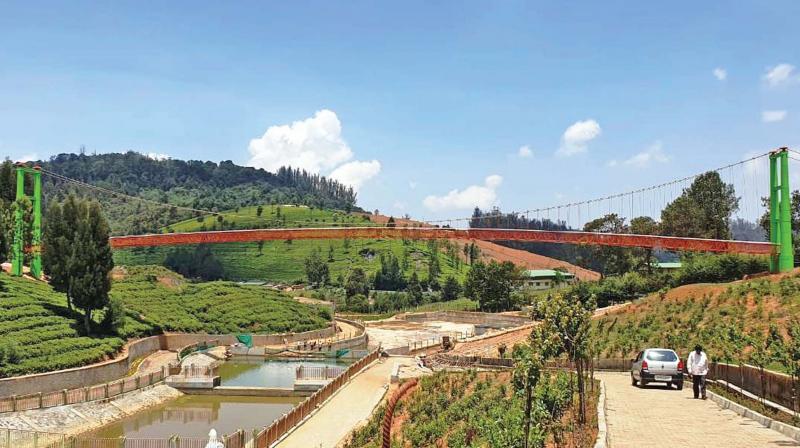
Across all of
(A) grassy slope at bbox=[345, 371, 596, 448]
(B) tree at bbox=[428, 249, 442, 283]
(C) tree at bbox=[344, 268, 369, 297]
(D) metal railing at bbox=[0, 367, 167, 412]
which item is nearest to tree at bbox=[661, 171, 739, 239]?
(C) tree at bbox=[344, 268, 369, 297]

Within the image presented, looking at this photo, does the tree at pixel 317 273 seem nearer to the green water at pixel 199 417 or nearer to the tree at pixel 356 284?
the tree at pixel 356 284

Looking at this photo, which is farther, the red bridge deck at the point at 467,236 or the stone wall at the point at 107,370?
the red bridge deck at the point at 467,236

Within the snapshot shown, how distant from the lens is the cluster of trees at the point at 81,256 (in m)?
32.8

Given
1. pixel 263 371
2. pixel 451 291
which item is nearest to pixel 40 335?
pixel 263 371

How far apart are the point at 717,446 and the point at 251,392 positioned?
76.2 ft

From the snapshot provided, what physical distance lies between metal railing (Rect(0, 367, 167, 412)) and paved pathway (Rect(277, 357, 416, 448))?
8813mm

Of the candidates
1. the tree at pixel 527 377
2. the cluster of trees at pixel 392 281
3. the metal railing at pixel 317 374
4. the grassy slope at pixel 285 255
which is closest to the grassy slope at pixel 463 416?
the tree at pixel 527 377

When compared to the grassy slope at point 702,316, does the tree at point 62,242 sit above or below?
above

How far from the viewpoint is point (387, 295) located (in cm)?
8519

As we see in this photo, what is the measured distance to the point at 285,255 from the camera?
117 metres

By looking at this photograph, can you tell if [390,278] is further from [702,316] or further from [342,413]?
[342,413]

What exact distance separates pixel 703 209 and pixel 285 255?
242ft

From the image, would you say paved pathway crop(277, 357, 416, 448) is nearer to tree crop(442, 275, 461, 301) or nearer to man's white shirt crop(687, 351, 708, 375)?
man's white shirt crop(687, 351, 708, 375)

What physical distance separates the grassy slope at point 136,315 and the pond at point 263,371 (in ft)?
16.6
